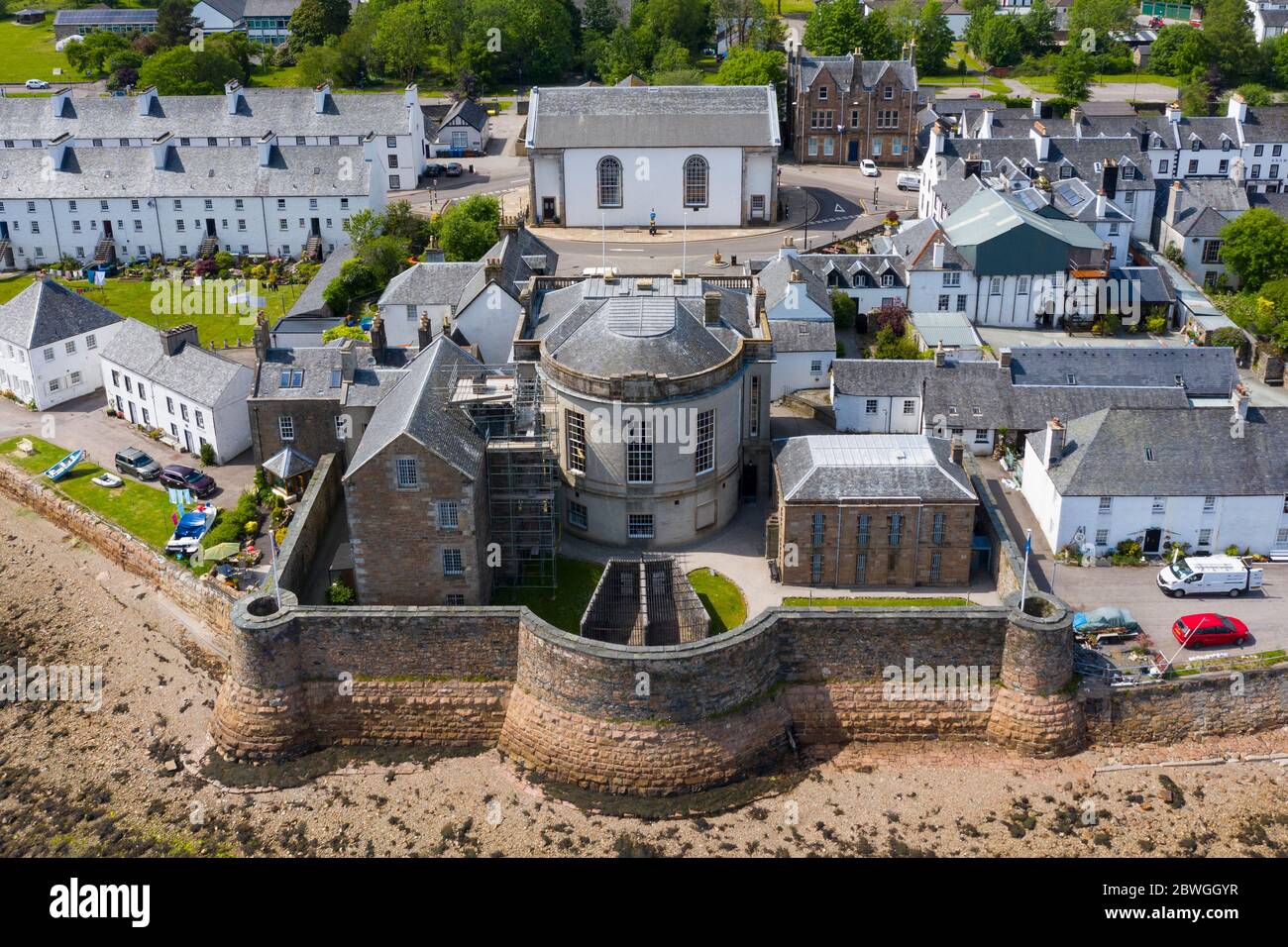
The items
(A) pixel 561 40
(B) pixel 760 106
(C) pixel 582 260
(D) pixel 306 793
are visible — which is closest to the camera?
(D) pixel 306 793

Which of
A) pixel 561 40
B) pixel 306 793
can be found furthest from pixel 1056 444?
pixel 561 40

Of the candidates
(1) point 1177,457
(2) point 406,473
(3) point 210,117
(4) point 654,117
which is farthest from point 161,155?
(1) point 1177,457

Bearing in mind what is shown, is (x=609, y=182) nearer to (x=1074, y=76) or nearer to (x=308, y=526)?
(x=308, y=526)

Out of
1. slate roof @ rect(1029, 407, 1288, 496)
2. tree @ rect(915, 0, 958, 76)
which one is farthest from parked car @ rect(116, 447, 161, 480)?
tree @ rect(915, 0, 958, 76)

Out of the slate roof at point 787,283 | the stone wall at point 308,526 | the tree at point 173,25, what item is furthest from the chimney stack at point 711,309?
the tree at point 173,25

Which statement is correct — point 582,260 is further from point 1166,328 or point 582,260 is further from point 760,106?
point 1166,328

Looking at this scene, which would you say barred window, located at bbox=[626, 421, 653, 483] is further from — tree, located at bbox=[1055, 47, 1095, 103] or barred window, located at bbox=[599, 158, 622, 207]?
tree, located at bbox=[1055, 47, 1095, 103]
